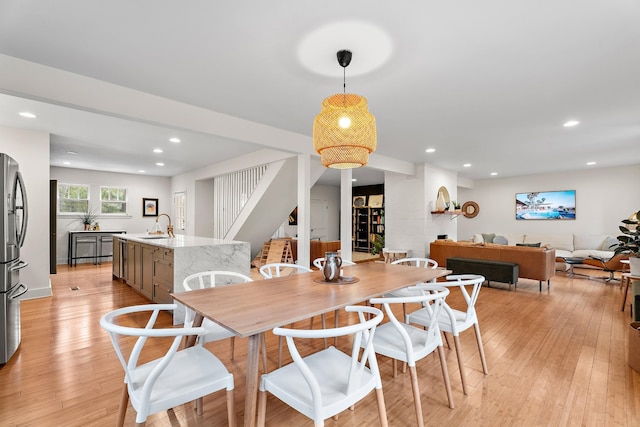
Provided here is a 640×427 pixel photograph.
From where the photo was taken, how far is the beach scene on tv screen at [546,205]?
7.75 metres

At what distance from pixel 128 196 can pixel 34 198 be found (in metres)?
4.43

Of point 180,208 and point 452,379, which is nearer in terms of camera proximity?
point 452,379

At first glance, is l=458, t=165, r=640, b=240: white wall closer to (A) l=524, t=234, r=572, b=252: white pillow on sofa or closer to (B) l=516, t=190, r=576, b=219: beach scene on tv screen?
(B) l=516, t=190, r=576, b=219: beach scene on tv screen

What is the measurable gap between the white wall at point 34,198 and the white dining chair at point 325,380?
471cm

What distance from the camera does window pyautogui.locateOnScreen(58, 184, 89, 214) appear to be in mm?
7555

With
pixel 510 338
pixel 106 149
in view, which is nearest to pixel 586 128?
pixel 510 338

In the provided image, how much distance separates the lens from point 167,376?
145cm

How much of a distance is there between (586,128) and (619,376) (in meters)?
3.30

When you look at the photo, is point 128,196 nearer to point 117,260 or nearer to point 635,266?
point 117,260

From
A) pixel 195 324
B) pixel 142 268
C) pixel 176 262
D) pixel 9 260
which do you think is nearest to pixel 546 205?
pixel 176 262

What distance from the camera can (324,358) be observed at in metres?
1.63

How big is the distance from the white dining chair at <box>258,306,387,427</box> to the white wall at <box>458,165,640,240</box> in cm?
867

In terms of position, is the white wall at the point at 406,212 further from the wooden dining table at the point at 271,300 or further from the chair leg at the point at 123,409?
the chair leg at the point at 123,409

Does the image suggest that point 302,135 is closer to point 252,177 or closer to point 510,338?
point 252,177
